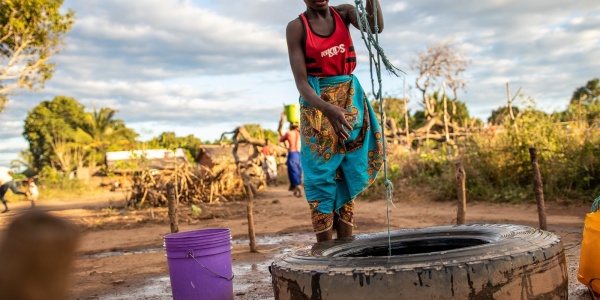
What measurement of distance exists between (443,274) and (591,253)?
116cm

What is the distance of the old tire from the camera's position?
6.64 ft

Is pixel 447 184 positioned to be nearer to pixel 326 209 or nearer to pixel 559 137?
pixel 559 137

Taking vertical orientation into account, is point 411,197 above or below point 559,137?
below

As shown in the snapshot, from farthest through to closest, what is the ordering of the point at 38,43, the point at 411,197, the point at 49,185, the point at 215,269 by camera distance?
the point at 49,185, the point at 38,43, the point at 411,197, the point at 215,269

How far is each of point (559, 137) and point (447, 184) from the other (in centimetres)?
230

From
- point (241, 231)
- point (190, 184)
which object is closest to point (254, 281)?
point (241, 231)

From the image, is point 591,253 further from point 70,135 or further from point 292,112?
point 70,135

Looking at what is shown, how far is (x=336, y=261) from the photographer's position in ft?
7.48

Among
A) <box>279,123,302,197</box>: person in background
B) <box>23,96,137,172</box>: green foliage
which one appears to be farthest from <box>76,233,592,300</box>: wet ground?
<box>23,96,137,172</box>: green foliage

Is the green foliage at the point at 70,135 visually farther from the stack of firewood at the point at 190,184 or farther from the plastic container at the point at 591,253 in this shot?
the plastic container at the point at 591,253

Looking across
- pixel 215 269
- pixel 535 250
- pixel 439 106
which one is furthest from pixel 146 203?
pixel 439 106

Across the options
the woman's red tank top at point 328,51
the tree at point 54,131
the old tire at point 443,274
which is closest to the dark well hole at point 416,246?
the old tire at point 443,274

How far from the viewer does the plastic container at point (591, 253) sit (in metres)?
2.66

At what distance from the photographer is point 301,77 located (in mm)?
3020
